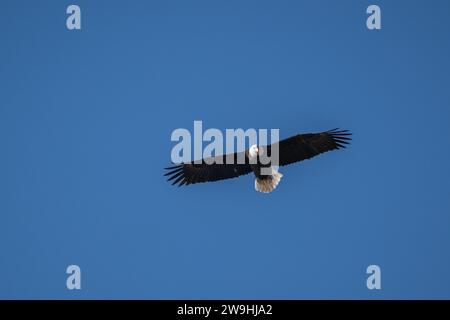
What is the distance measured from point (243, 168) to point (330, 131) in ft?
5.30

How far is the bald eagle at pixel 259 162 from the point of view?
12.6 meters

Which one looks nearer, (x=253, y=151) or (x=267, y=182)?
(x=253, y=151)

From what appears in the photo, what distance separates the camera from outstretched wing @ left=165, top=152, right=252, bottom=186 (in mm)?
12984

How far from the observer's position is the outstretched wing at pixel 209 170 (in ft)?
42.6

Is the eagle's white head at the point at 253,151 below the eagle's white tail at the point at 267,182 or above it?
above

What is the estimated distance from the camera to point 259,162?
13055 mm

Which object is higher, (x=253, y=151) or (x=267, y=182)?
(x=253, y=151)

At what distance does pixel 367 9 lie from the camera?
14359mm

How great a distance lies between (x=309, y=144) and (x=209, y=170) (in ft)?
5.68

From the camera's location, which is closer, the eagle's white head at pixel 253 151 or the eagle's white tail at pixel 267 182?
the eagle's white head at pixel 253 151
